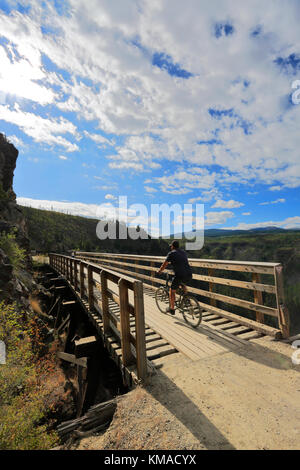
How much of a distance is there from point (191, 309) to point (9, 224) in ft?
38.9

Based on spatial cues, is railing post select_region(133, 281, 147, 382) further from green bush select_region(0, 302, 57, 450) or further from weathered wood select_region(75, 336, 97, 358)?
weathered wood select_region(75, 336, 97, 358)

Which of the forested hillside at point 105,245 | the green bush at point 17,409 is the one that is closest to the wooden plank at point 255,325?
the green bush at point 17,409

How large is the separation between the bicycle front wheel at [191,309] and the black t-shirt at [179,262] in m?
0.59

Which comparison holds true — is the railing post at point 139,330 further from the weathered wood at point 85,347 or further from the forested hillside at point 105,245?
the forested hillside at point 105,245

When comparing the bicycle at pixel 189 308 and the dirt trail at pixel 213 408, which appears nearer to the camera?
the dirt trail at pixel 213 408

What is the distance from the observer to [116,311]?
23.2ft

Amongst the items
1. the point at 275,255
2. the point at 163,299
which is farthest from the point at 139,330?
the point at 275,255

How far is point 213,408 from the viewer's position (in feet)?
8.64

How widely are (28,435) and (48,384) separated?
14.7ft

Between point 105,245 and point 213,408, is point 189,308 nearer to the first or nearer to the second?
point 213,408

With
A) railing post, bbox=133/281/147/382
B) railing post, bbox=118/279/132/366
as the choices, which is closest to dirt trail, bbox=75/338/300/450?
railing post, bbox=133/281/147/382

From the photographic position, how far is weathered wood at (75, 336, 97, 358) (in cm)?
525

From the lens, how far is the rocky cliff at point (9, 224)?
273 inches
